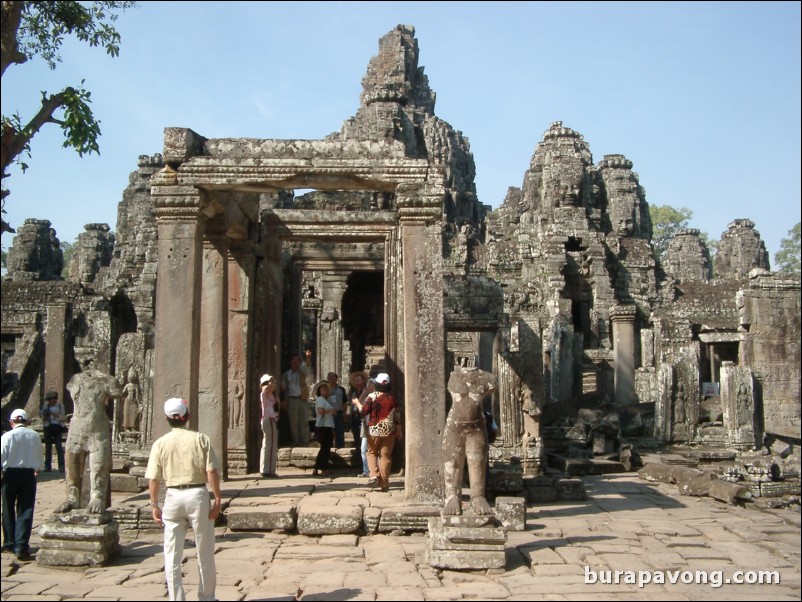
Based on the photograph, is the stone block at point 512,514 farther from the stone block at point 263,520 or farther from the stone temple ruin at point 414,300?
the stone block at point 263,520

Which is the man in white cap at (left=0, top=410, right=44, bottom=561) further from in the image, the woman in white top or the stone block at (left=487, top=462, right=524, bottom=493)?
the stone block at (left=487, top=462, right=524, bottom=493)

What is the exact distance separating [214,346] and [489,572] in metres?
5.16

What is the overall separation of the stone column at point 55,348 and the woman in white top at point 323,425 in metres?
13.0

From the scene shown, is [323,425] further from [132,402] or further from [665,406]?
[665,406]

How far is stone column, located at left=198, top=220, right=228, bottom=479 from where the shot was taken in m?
10.0

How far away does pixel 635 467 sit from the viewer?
1380cm

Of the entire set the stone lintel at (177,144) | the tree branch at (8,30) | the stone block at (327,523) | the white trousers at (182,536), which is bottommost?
the stone block at (327,523)

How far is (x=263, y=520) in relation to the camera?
7742 mm

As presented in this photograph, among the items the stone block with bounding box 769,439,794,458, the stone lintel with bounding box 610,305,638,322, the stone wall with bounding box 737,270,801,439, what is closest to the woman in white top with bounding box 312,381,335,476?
the stone block with bounding box 769,439,794,458

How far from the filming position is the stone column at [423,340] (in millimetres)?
8078

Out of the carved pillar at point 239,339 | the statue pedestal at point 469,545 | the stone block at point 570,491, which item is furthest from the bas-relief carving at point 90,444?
the stone block at point 570,491

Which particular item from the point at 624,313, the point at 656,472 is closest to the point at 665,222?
the point at 624,313

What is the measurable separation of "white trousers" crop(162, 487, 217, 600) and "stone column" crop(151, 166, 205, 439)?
10.6 ft

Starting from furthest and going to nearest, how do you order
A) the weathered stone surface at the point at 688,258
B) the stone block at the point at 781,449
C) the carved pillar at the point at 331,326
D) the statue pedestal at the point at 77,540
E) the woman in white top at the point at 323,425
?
the weathered stone surface at the point at 688,258
the carved pillar at the point at 331,326
the stone block at the point at 781,449
the woman in white top at the point at 323,425
the statue pedestal at the point at 77,540
